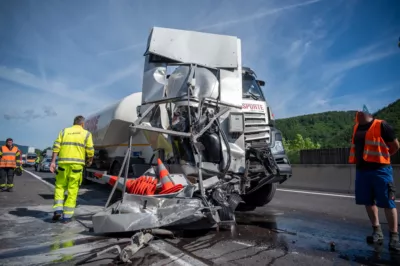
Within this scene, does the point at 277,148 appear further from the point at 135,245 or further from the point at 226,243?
the point at 135,245

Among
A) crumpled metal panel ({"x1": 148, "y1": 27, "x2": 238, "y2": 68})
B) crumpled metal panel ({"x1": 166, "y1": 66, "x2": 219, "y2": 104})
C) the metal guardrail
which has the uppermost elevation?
crumpled metal panel ({"x1": 148, "y1": 27, "x2": 238, "y2": 68})

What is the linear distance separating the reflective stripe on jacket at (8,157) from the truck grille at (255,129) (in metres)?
8.45

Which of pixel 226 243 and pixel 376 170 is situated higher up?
pixel 376 170

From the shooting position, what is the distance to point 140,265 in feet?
8.46

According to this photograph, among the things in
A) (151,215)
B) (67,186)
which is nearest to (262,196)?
(151,215)

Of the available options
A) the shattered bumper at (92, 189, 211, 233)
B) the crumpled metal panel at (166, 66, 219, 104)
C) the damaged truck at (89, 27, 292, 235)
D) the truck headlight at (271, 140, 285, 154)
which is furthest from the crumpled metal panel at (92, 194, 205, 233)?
the truck headlight at (271, 140, 285, 154)

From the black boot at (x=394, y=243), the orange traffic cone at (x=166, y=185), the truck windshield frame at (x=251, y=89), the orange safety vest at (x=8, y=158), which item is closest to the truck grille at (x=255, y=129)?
the truck windshield frame at (x=251, y=89)

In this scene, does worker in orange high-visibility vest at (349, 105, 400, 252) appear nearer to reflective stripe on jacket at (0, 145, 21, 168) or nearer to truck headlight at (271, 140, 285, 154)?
truck headlight at (271, 140, 285, 154)

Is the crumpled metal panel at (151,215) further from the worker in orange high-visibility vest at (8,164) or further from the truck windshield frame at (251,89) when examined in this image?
the worker in orange high-visibility vest at (8,164)

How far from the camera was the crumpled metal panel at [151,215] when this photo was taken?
10.4 feet

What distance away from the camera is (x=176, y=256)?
9.23 ft

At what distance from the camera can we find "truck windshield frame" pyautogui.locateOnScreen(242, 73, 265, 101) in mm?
5227

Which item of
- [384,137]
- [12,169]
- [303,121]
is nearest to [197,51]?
[384,137]

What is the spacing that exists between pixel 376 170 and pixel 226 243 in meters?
2.00
